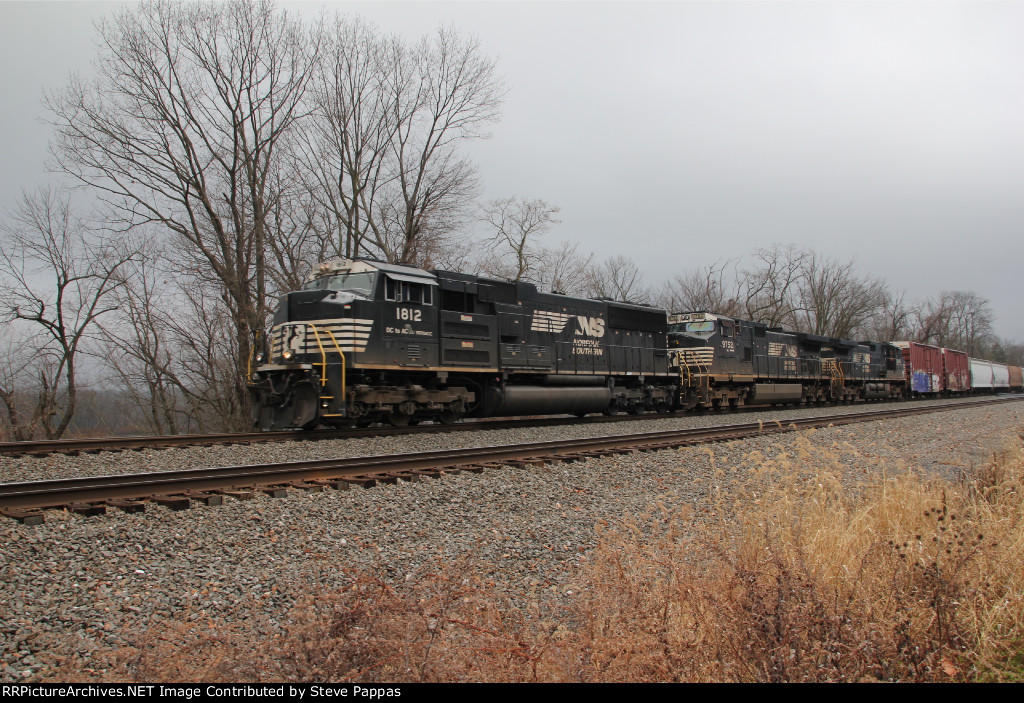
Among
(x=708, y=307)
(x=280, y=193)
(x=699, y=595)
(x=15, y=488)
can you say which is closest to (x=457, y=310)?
(x=15, y=488)

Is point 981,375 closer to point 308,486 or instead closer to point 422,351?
point 422,351

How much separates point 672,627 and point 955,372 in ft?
160

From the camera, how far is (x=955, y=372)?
42.8m

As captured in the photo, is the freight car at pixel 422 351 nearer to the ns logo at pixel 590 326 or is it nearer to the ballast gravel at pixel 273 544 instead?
the ns logo at pixel 590 326

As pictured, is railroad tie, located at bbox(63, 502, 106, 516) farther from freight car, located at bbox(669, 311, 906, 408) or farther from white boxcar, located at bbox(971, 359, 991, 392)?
white boxcar, located at bbox(971, 359, 991, 392)

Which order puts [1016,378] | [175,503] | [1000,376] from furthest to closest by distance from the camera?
[1016,378]
[1000,376]
[175,503]

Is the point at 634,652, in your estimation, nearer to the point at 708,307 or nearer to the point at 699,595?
the point at 699,595

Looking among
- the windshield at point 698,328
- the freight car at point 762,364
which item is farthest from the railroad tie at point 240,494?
the windshield at point 698,328

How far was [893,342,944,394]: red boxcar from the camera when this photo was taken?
36562 millimetres

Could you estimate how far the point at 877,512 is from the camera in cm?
558

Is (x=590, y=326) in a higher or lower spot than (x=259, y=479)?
higher

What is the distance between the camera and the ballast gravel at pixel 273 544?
11.6ft

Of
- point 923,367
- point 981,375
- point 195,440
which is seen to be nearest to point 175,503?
point 195,440

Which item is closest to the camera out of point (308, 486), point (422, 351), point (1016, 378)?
point (308, 486)
